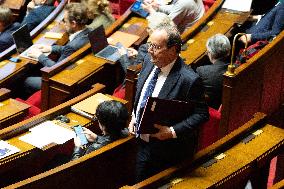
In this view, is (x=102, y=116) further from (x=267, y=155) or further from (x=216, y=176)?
(x=267, y=155)

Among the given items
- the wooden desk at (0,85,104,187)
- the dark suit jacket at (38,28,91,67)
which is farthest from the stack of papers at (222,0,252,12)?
the wooden desk at (0,85,104,187)

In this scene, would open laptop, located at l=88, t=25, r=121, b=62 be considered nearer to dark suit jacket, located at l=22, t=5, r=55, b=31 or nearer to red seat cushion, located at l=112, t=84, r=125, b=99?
red seat cushion, located at l=112, t=84, r=125, b=99

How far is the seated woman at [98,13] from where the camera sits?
8.57 feet

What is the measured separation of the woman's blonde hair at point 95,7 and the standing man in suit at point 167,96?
1.01m

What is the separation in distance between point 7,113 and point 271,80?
91cm

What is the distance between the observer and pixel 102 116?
1.55m

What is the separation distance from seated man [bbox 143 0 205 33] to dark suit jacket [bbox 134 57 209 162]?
100 centimetres

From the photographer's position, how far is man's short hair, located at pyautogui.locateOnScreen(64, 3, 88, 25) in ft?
8.18

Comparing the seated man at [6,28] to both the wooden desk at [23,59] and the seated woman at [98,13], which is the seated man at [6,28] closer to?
the wooden desk at [23,59]

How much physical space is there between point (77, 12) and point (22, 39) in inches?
11.7

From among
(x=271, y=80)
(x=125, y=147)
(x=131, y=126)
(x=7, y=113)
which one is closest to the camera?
(x=125, y=147)

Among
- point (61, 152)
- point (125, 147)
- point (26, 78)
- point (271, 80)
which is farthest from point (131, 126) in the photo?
point (26, 78)

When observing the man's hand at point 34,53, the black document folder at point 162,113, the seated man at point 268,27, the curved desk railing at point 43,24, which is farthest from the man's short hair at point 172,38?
the curved desk railing at point 43,24

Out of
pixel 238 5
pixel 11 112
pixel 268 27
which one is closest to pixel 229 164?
pixel 11 112
